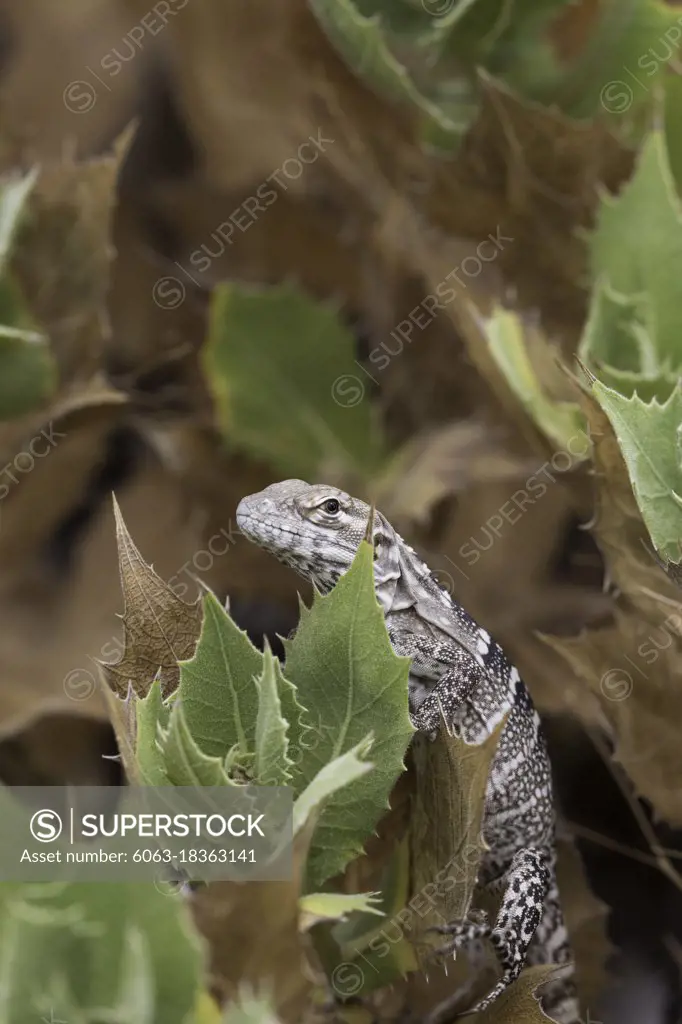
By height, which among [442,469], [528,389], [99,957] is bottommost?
[99,957]

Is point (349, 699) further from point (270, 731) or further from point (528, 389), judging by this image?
point (528, 389)

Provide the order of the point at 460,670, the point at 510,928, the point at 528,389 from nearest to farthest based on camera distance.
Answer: the point at 510,928
the point at 460,670
the point at 528,389

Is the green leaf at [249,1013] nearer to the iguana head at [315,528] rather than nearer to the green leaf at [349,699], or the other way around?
the green leaf at [349,699]

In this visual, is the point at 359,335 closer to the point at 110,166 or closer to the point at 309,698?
the point at 110,166

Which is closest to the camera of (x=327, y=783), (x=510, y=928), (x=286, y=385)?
(x=327, y=783)

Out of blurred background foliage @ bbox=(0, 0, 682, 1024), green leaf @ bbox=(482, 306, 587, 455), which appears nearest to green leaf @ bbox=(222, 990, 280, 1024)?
blurred background foliage @ bbox=(0, 0, 682, 1024)

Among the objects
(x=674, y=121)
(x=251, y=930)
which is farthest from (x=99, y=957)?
(x=674, y=121)

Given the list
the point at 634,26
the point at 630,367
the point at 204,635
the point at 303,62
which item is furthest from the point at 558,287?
the point at 204,635
